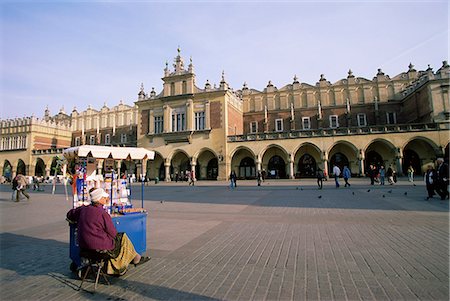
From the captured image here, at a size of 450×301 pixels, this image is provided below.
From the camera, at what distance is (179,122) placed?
37.6 metres

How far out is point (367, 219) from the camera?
7984 millimetres

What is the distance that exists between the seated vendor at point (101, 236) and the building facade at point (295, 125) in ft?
97.1

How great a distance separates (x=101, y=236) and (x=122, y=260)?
53 cm

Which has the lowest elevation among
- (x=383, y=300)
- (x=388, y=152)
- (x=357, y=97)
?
(x=383, y=300)

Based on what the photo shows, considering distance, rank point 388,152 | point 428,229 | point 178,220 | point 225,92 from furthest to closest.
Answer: point 225,92, point 388,152, point 178,220, point 428,229

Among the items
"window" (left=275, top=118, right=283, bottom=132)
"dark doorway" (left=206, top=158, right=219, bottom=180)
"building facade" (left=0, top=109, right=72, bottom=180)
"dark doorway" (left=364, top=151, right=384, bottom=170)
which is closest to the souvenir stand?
"dark doorway" (left=206, top=158, right=219, bottom=180)

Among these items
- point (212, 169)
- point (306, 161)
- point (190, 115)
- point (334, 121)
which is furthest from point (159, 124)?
point (334, 121)

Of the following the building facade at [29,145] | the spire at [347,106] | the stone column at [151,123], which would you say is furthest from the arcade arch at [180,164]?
the spire at [347,106]

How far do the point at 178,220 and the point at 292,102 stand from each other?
1450 inches

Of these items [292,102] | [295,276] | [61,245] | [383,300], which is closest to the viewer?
[383,300]

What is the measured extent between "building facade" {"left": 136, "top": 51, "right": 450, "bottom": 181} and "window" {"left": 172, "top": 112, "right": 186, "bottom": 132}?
145mm

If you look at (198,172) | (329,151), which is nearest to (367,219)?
(329,151)

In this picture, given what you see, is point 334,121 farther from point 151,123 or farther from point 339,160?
point 151,123

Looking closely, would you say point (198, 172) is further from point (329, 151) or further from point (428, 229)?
point (428, 229)
